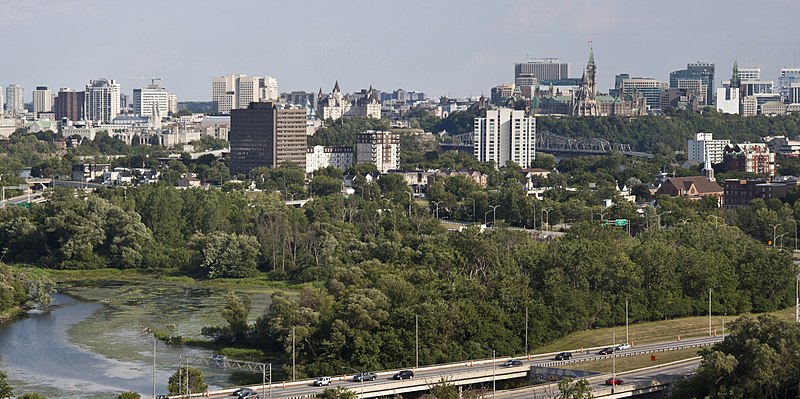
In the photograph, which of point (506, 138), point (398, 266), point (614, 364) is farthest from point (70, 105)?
point (614, 364)

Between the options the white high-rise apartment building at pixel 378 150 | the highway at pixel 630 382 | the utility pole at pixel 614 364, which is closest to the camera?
the highway at pixel 630 382

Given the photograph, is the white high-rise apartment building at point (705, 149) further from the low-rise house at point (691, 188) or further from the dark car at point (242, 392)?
the dark car at point (242, 392)

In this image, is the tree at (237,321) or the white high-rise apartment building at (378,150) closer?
the tree at (237,321)

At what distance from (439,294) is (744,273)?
33.4 ft

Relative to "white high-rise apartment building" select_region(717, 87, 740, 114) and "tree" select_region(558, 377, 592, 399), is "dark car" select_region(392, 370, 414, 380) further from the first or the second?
"white high-rise apartment building" select_region(717, 87, 740, 114)

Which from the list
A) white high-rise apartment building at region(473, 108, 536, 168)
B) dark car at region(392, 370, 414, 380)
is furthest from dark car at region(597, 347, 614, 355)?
white high-rise apartment building at region(473, 108, 536, 168)

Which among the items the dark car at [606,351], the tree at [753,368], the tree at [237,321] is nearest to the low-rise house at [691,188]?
the tree at [237,321]

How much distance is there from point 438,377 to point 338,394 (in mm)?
3713

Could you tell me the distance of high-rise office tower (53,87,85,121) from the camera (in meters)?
188

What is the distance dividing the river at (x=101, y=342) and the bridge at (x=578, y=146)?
82693 mm

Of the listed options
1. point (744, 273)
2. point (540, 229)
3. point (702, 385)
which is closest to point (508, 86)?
point (540, 229)

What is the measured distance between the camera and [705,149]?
106 m

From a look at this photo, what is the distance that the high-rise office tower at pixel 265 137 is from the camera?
324 feet

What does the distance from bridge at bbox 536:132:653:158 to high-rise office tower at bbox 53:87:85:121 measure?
73972mm
